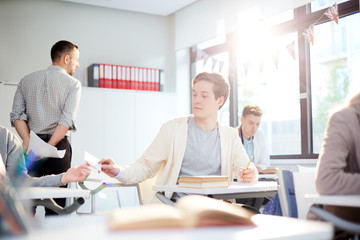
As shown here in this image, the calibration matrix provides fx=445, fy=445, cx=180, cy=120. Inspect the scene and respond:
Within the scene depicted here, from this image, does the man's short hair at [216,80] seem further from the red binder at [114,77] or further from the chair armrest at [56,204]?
the red binder at [114,77]

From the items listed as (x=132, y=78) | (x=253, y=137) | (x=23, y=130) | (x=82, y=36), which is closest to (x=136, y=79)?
(x=132, y=78)

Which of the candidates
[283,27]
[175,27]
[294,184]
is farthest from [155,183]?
[175,27]

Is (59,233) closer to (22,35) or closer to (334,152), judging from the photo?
(334,152)

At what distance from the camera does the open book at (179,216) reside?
2.32 feet

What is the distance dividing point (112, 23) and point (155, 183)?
167 inches

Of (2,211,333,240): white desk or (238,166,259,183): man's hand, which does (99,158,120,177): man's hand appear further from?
(2,211,333,240): white desk

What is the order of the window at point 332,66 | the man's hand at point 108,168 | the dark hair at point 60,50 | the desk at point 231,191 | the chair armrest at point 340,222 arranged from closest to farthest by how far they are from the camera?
the chair armrest at point 340,222
the desk at point 231,191
the man's hand at point 108,168
the dark hair at point 60,50
the window at point 332,66

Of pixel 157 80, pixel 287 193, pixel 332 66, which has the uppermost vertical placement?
pixel 157 80

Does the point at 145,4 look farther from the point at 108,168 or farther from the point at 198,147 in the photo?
the point at 108,168

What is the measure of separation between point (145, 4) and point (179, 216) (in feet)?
19.8

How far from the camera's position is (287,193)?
1.98 meters

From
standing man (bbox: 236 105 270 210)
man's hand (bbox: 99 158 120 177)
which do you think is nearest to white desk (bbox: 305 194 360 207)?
man's hand (bbox: 99 158 120 177)

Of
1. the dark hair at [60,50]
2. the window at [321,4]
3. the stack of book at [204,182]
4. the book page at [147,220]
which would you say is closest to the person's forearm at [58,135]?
the dark hair at [60,50]

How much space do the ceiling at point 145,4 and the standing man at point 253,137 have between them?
2.37 metres
